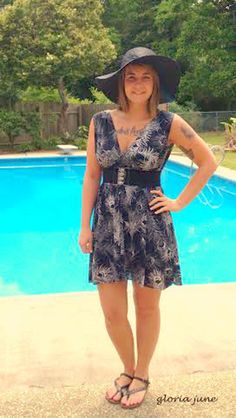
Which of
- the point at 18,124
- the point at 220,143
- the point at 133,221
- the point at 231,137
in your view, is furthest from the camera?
the point at 18,124

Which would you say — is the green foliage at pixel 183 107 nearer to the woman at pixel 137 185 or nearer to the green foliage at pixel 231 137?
the green foliage at pixel 231 137

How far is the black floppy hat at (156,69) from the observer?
2148mm

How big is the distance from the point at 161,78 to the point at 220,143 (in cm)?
1414

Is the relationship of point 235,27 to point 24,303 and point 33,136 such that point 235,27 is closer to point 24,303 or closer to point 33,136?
point 33,136

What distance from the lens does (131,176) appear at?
2182 millimetres

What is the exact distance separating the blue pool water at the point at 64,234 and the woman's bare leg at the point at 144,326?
3038 mm

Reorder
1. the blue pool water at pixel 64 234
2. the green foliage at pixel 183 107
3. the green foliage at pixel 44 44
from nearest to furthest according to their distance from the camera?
1. the blue pool water at pixel 64 234
2. the green foliage at pixel 44 44
3. the green foliage at pixel 183 107

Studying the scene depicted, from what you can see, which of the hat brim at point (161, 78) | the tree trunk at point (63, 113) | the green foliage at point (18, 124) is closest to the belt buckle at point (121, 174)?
the hat brim at point (161, 78)

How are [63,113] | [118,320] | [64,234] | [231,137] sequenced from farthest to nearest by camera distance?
[63,113] → [231,137] → [64,234] → [118,320]

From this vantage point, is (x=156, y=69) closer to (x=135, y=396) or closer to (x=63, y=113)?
(x=135, y=396)

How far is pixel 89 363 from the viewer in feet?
9.05

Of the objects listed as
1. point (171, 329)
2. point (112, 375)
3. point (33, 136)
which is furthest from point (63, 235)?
point (33, 136)

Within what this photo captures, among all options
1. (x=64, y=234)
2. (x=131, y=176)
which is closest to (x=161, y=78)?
(x=131, y=176)

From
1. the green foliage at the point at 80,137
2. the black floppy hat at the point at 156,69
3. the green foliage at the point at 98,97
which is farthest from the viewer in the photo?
the green foliage at the point at 98,97
